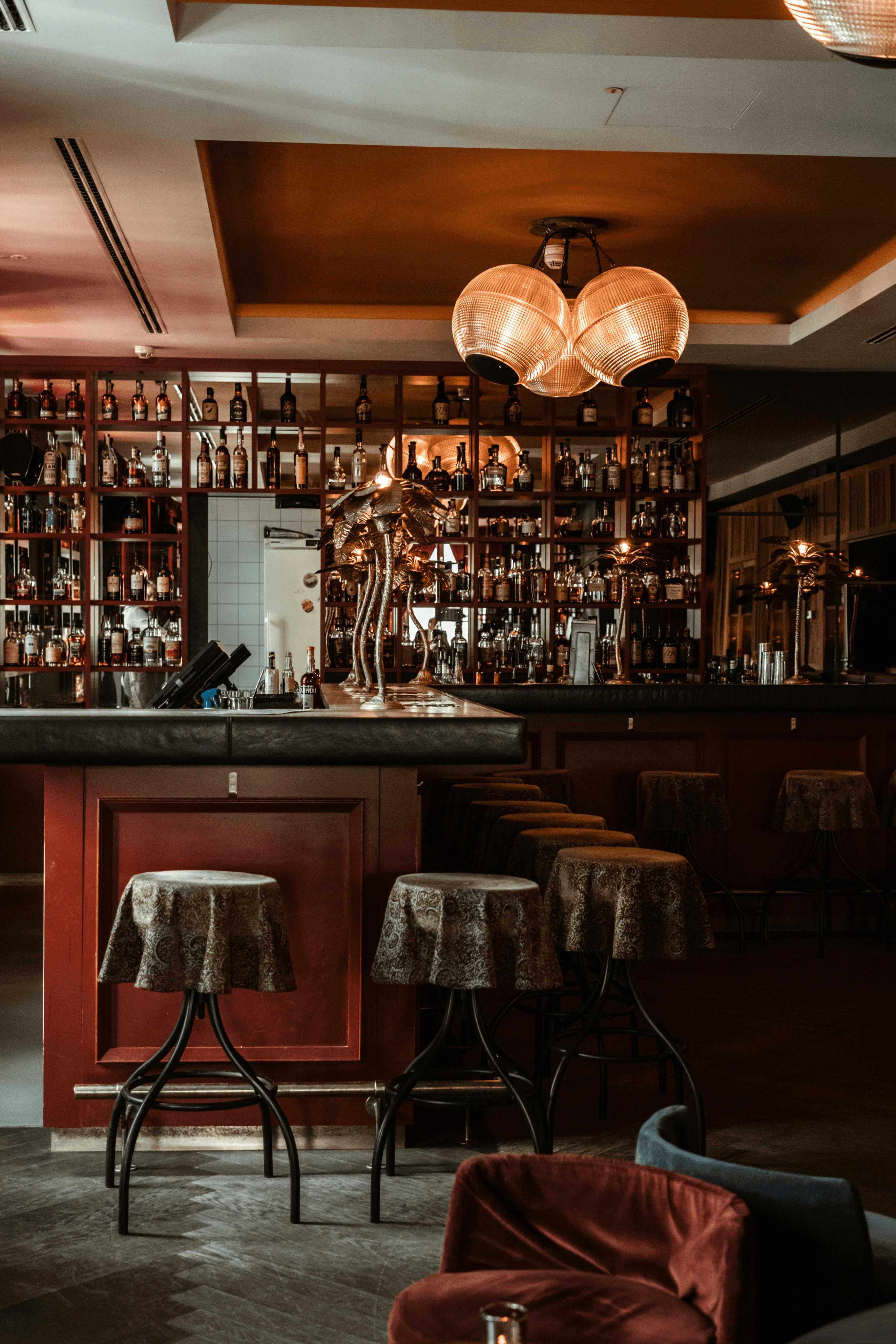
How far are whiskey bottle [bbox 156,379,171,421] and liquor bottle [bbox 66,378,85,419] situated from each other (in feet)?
1.44

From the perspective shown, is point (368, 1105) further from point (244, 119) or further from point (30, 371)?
point (30, 371)

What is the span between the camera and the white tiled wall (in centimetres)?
881

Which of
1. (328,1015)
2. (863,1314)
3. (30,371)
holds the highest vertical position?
(30,371)

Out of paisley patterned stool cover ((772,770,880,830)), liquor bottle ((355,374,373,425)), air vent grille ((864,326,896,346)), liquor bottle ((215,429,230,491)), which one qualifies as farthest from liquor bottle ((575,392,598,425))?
paisley patterned stool cover ((772,770,880,830))

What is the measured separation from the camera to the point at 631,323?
4.40 metres

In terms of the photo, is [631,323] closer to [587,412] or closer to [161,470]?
[587,412]

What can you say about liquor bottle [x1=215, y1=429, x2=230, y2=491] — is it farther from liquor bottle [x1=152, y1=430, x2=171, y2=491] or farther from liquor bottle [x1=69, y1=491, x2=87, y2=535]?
liquor bottle [x1=69, y1=491, x2=87, y2=535]

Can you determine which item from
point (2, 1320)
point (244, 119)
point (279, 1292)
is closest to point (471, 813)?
point (279, 1292)

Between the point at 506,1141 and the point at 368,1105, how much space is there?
376 mm

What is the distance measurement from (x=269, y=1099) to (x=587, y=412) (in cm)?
551

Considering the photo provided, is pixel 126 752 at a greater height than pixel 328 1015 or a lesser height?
greater

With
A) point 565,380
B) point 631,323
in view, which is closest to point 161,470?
point 565,380

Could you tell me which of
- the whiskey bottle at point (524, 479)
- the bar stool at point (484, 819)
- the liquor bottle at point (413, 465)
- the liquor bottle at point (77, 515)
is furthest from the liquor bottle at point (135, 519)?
the bar stool at point (484, 819)

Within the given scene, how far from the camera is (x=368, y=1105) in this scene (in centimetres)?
288
